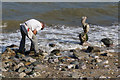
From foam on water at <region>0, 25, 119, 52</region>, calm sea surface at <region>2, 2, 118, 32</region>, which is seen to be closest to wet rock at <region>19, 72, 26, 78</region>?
foam on water at <region>0, 25, 119, 52</region>

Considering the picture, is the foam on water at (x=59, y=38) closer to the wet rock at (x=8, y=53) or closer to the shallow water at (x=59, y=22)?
the shallow water at (x=59, y=22)

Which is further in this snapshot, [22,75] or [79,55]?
[79,55]

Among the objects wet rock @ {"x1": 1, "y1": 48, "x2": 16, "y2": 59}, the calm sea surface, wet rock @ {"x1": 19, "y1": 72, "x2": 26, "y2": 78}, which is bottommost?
wet rock @ {"x1": 19, "y1": 72, "x2": 26, "y2": 78}

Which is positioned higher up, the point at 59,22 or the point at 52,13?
the point at 52,13

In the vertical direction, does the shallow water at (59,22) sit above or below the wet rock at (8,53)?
above

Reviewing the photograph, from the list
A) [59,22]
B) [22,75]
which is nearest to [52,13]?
[59,22]

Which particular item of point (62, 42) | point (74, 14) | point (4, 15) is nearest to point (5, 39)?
point (62, 42)

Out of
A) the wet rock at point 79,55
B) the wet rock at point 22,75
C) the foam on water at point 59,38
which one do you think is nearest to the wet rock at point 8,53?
the foam on water at point 59,38

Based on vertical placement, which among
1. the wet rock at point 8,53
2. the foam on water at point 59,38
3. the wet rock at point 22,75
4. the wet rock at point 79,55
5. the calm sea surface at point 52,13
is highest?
the calm sea surface at point 52,13

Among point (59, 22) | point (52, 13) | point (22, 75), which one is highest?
point (52, 13)

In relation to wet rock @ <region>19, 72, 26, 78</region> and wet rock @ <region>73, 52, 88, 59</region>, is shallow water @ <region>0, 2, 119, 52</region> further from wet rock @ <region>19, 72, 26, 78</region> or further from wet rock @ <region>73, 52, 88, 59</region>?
wet rock @ <region>19, 72, 26, 78</region>

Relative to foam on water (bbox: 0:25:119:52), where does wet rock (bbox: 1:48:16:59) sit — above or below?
below

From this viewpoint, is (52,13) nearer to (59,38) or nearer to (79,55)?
(59,38)

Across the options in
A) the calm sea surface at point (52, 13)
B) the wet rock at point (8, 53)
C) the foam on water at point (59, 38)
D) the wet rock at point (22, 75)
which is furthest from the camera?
the calm sea surface at point (52, 13)
